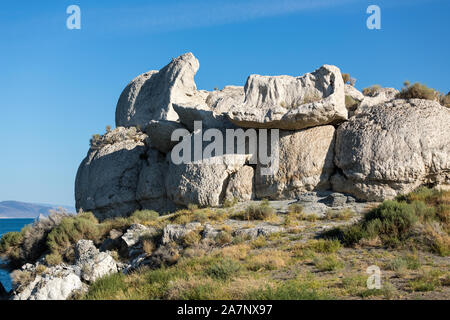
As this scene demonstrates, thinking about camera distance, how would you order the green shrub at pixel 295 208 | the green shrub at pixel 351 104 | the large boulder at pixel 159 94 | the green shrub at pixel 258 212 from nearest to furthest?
the green shrub at pixel 258 212 → the green shrub at pixel 295 208 → the green shrub at pixel 351 104 → the large boulder at pixel 159 94

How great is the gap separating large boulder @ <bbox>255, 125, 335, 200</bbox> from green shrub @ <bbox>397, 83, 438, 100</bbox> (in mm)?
4113

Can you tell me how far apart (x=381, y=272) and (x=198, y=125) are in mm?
12446

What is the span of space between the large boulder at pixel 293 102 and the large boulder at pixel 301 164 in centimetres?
49

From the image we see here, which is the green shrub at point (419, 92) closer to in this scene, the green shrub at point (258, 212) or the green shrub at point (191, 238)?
the green shrub at point (258, 212)

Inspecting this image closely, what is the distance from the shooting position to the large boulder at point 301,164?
54.9 feet

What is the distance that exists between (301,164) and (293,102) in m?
3.11

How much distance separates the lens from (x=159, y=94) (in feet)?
83.5

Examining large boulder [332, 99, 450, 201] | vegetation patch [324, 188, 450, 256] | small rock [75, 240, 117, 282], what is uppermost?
large boulder [332, 99, 450, 201]

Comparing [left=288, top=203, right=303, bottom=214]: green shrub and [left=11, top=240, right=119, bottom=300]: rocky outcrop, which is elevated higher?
[left=288, top=203, right=303, bottom=214]: green shrub

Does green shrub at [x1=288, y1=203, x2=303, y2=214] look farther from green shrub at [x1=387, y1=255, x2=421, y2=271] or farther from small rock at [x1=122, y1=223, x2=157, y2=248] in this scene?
green shrub at [x1=387, y1=255, x2=421, y2=271]

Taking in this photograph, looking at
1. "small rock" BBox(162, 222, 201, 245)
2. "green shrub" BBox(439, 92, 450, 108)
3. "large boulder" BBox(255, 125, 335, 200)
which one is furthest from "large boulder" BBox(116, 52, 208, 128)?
"green shrub" BBox(439, 92, 450, 108)

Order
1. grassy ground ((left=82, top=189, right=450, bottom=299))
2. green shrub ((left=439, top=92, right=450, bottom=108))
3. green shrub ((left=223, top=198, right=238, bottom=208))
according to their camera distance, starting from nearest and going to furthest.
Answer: grassy ground ((left=82, top=189, right=450, bottom=299))
green shrub ((left=223, top=198, right=238, bottom=208))
green shrub ((left=439, top=92, right=450, bottom=108))

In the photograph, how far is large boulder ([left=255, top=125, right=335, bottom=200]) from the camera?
16734 mm

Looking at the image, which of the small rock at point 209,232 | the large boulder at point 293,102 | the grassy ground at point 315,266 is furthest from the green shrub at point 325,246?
the large boulder at point 293,102
